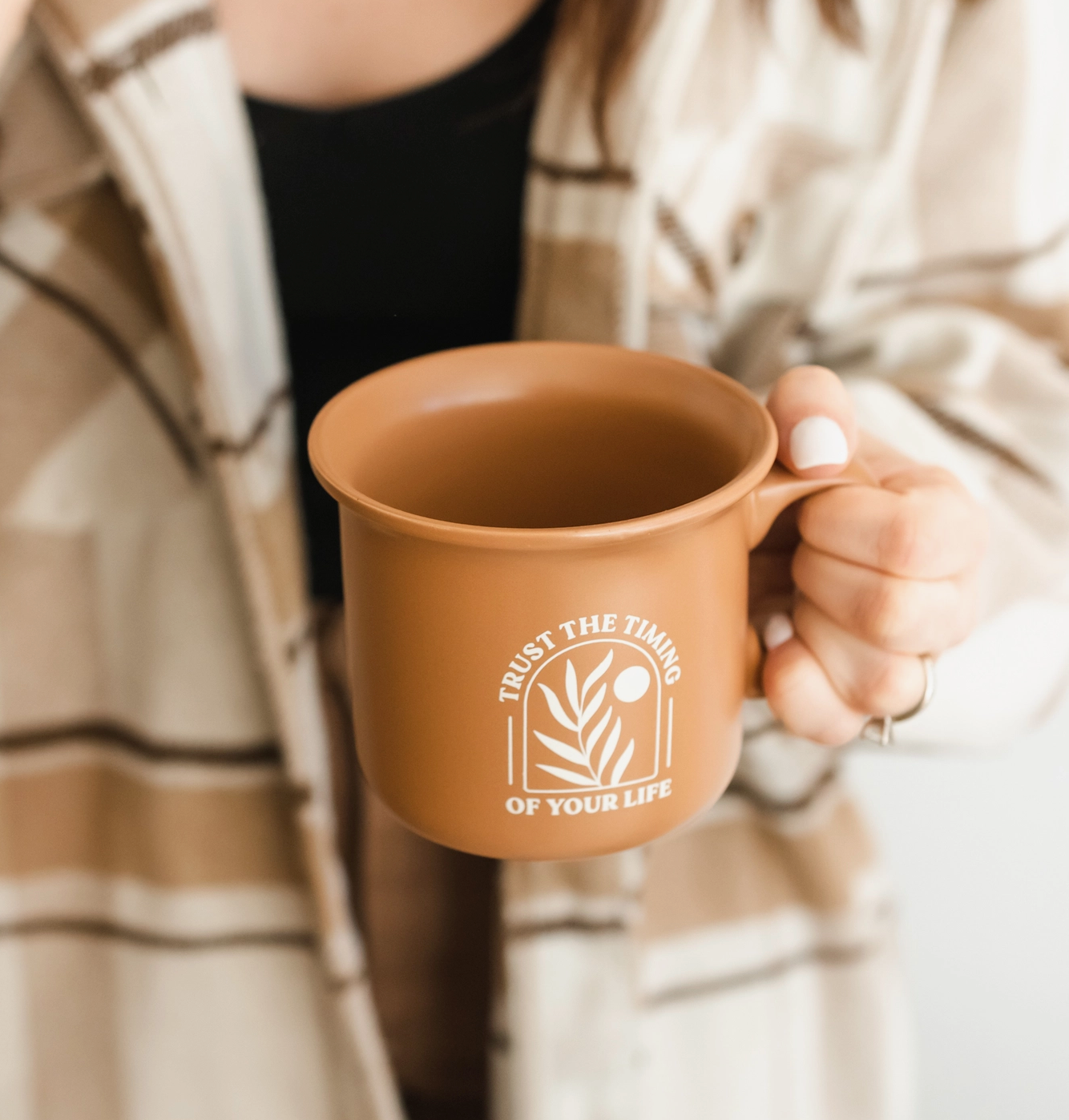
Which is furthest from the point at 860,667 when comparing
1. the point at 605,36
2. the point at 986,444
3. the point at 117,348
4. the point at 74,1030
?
the point at 74,1030

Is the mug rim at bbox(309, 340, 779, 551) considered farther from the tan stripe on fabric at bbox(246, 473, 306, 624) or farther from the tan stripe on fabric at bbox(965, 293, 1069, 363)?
the tan stripe on fabric at bbox(965, 293, 1069, 363)

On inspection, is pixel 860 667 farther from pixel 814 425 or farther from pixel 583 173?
pixel 583 173

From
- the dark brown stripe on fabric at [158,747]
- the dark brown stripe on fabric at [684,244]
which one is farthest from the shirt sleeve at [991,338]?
the dark brown stripe on fabric at [158,747]

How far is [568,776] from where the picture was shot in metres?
0.39

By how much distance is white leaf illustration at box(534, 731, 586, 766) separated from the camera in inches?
15.0

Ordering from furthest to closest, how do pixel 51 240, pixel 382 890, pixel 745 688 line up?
pixel 382 890
pixel 51 240
pixel 745 688

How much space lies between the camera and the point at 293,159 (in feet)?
2.26

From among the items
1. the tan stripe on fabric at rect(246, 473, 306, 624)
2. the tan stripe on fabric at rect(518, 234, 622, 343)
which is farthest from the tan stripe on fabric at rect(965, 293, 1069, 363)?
the tan stripe on fabric at rect(246, 473, 306, 624)

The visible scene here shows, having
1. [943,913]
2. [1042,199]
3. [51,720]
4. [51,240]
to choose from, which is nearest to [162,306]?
[51,240]

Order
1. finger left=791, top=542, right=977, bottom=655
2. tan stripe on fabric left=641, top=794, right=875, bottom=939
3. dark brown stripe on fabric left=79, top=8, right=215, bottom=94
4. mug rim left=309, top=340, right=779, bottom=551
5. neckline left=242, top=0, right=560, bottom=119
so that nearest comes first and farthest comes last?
mug rim left=309, top=340, right=779, bottom=551
finger left=791, top=542, right=977, bottom=655
dark brown stripe on fabric left=79, top=8, right=215, bottom=94
neckline left=242, top=0, right=560, bottom=119
tan stripe on fabric left=641, top=794, right=875, bottom=939

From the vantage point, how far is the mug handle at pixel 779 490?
0.41 metres

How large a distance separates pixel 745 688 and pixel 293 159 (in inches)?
18.5

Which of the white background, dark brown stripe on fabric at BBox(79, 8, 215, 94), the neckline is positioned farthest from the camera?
the white background

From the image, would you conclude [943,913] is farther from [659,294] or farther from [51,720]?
[51,720]
